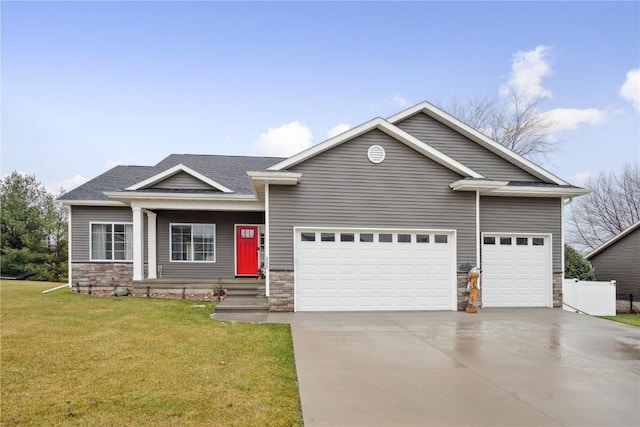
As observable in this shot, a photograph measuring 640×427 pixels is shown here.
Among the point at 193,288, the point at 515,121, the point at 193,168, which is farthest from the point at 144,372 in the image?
the point at 515,121

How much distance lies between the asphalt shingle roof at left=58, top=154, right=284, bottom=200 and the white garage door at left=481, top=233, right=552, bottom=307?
7.85 metres

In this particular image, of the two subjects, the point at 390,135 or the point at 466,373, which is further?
the point at 390,135

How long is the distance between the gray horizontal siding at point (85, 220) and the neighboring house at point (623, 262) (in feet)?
70.2

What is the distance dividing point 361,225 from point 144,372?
21.2 feet

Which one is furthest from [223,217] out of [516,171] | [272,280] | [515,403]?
[515,403]

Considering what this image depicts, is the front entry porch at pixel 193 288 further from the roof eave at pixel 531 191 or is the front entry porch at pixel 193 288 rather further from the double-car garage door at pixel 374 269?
the roof eave at pixel 531 191

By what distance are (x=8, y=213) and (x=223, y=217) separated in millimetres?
18975

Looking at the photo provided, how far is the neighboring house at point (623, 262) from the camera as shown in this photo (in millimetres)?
17234

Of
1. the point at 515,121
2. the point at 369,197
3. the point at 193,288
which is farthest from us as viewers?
the point at 515,121

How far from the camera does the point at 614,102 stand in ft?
65.0

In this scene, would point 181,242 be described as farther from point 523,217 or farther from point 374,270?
point 523,217

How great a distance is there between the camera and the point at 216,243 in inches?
Answer: 543

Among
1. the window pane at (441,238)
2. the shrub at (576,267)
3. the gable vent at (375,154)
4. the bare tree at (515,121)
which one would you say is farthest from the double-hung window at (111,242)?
the bare tree at (515,121)

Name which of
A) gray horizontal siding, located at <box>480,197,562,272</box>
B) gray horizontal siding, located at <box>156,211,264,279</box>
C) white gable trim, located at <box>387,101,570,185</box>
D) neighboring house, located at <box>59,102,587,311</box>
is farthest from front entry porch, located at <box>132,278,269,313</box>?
gray horizontal siding, located at <box>480,197,562,272</box>
